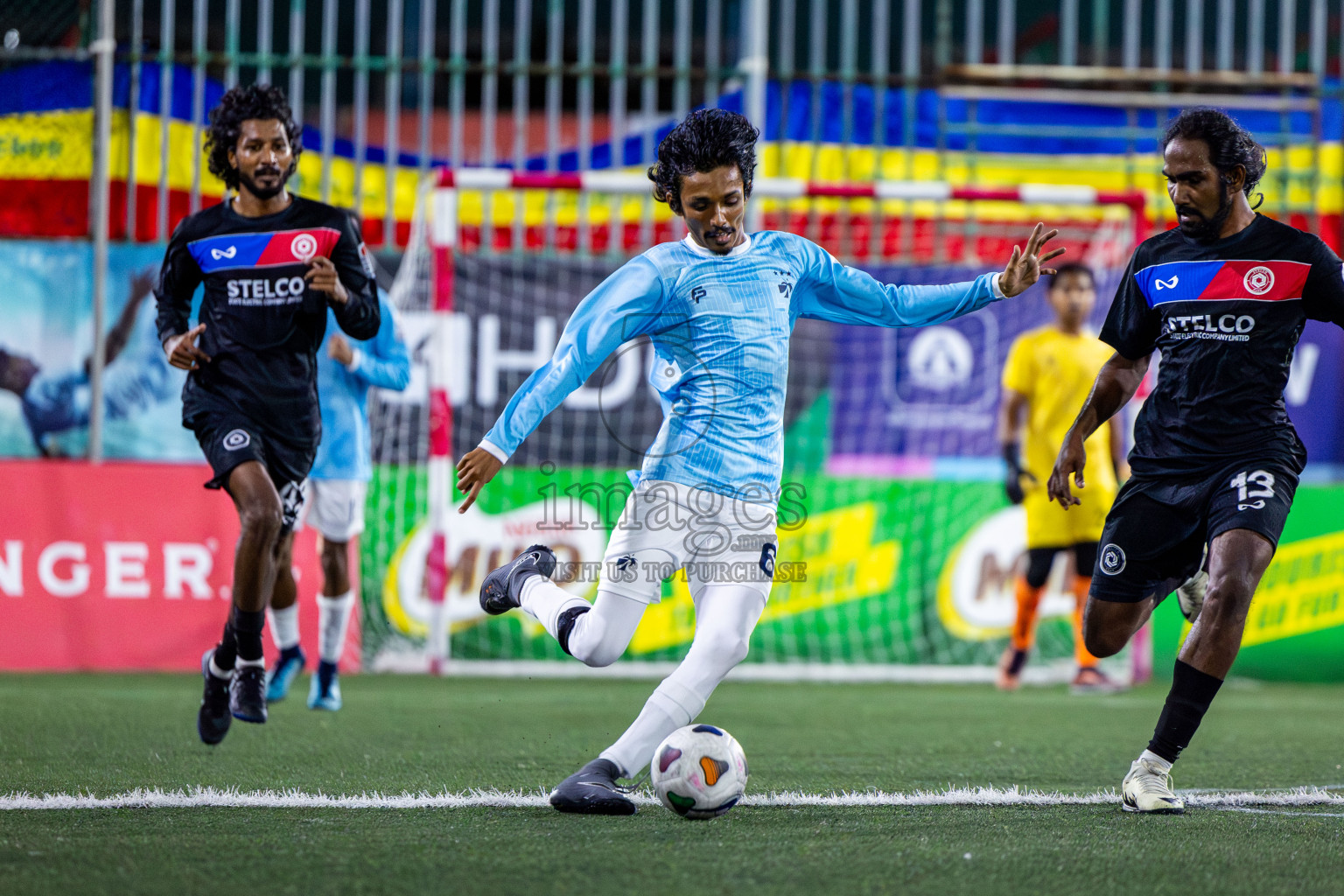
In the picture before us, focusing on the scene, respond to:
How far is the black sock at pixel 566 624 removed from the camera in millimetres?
3998

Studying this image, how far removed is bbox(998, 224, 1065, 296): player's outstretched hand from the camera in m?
4.17

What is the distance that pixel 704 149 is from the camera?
152 inches

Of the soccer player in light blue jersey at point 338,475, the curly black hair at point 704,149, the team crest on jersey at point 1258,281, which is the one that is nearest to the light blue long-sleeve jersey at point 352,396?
the soccer player in light blue jersey at point 338,475

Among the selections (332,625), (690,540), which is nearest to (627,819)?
(690,540)

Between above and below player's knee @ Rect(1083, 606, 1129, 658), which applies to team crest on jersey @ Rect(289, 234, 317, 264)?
above

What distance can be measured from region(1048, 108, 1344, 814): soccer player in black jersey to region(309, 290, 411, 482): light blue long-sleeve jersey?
3.32m

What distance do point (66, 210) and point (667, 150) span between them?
6550mm

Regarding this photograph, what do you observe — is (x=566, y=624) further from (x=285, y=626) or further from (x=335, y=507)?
(x=335, y=507)

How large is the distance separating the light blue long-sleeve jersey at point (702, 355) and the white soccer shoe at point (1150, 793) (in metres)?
1.20

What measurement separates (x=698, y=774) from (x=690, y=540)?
58cm

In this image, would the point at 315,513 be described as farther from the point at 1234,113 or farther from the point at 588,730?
the point at 1234,113

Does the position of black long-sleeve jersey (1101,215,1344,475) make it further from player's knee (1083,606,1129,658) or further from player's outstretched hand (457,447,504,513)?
player's outstretched hand (457,447,504,513)

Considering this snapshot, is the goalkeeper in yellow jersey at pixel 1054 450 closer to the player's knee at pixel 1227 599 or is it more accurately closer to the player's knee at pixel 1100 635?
the player's knee at pixel 1100 635

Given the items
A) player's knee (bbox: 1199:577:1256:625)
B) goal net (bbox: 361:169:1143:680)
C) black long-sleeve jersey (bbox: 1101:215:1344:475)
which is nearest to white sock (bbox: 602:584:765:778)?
player's knee (bbox: 1199:577:1256:625)
